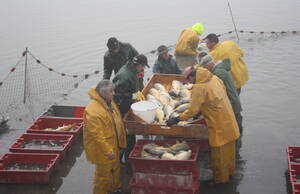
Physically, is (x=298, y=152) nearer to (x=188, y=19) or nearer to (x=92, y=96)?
(x=92, y=96)

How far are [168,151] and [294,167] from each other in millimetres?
2629

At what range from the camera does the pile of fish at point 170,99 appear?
24.9ft

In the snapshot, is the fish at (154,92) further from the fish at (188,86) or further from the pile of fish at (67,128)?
the pile of fish at (67,128)

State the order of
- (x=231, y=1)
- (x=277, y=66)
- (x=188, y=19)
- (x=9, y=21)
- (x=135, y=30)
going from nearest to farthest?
(x=277, y=66) → (x=135, y=30) → (x=188, y=19) → (x=9, y=21) → (x=231, y=1)

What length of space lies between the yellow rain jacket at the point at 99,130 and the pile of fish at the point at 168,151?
59 centimetres

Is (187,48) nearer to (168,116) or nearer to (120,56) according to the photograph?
(120,56)

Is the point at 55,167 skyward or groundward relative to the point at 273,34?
skyward

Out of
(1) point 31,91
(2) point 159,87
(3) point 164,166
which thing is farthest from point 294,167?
(1) point 31,91

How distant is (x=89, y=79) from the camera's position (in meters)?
15.4

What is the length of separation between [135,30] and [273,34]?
765cm

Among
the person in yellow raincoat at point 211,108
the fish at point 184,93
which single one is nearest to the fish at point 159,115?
the person in yellow raincoat at point 211,108

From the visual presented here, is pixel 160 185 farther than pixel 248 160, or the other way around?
pixel 248 160

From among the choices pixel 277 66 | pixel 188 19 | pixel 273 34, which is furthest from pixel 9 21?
pixel 277 66

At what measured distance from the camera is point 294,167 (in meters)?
7.79
